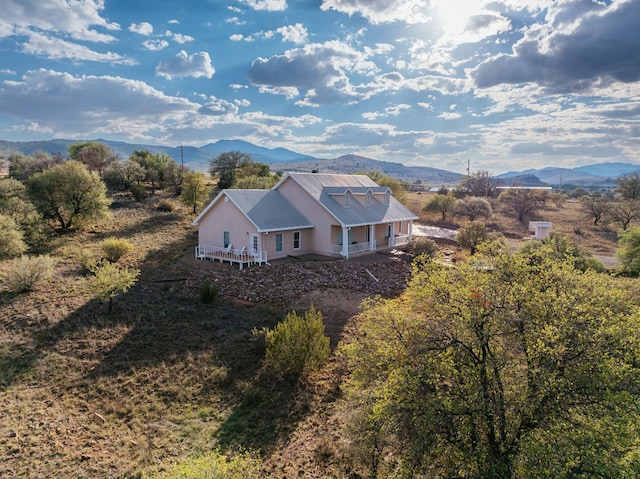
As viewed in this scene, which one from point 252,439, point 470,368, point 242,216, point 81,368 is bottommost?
point 252,439

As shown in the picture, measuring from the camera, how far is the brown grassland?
33.9 feet

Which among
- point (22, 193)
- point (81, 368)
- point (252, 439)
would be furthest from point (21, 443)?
point (22, 193)

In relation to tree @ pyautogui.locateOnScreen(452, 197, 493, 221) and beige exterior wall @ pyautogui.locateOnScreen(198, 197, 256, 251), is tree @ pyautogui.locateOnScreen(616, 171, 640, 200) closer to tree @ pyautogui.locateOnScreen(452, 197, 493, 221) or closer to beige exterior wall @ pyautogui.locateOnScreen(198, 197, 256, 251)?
tree @ pyautogui.locateOnScreen(452, 197, 493, 221)

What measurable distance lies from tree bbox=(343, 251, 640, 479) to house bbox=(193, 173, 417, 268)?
18047 mm

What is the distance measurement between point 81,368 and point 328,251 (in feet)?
55.9

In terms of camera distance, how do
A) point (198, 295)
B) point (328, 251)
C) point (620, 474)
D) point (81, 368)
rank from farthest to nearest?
point (328, 251) < point (198, 295) < point (81, 368) < point (620, 474)

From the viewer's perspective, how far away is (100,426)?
11242mm

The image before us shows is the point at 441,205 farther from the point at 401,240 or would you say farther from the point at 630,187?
the point at 630,187

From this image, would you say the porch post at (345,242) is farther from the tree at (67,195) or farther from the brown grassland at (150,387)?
the tree at (67,195)

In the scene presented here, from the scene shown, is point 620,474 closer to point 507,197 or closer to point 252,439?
point 252,439

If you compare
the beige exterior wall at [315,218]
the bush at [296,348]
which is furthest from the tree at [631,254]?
the bush at [296,348]

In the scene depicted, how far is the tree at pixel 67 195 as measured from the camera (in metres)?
31.6

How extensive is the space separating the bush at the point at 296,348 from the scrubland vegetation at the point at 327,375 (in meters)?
0.06

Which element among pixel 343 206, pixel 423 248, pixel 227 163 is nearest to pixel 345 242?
pixel 343 206
